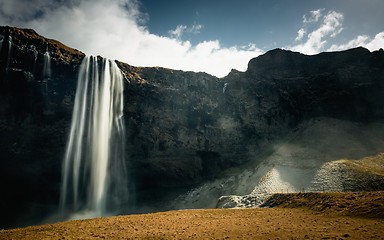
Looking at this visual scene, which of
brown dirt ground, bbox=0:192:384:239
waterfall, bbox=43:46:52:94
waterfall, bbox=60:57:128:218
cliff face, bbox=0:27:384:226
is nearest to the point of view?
brown dirt ground, bbox=0:192:384:239

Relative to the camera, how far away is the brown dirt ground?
17609mm

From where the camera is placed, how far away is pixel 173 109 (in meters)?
70.6

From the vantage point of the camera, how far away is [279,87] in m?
82.4

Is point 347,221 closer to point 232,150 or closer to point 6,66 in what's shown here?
point 232,150

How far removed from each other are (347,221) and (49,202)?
61.1m

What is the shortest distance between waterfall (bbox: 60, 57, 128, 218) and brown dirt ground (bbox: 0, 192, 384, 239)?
38.5 metres

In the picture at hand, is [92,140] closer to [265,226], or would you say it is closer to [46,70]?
[46,70]

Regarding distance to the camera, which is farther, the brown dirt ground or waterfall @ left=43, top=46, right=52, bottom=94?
waterfall @ left=43, top=46, right=52, bottom=94

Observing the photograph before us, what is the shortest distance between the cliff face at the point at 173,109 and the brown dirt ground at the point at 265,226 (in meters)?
39.2

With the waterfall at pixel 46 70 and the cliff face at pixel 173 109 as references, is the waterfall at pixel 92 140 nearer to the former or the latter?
the cliff face at pixel 173 109

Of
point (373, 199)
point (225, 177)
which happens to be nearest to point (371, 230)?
point (373, 199)

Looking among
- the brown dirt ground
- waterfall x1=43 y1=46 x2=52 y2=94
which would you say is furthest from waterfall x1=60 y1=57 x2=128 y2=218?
the brown dirt ground

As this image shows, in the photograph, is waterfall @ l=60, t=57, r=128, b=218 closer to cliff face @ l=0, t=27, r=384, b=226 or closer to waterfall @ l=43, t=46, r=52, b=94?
cliff face @ l=0, t=27, r=384, b=226

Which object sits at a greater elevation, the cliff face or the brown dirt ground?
the cliff face
